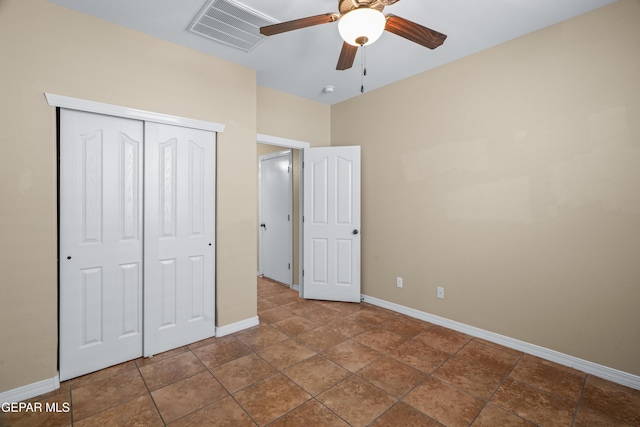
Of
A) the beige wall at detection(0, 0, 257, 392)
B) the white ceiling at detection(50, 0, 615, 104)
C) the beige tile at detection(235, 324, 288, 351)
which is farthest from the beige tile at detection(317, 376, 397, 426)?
the white ceiling at detection(50, 0, 615, 104)

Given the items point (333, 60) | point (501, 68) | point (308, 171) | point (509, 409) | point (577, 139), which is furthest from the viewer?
point (308, 171)

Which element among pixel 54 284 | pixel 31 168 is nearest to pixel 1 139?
pixel 31 168

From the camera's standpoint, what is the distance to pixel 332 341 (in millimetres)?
2885

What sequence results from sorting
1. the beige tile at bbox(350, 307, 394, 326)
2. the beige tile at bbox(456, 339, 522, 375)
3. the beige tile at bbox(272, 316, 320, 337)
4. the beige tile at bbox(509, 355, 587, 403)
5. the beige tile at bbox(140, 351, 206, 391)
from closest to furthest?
the beige tile at bbox(509, 355, 587, 403)
the beige tile at bbox(140, 351, 206, 391)
the beige tile at bbox(456, 339, 522, 375)
the beige tile at bbox(272, 316, 320, 337)
the beige tile at bbox(350, 307, 394, 326)

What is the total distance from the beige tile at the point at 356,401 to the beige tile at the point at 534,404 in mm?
774

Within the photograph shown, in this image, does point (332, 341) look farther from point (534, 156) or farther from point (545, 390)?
point (534, 156)

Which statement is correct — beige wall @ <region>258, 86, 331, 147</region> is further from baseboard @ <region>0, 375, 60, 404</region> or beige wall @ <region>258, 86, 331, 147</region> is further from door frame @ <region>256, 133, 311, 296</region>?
baseboard @ <region>0, 375, 60, 404</region>

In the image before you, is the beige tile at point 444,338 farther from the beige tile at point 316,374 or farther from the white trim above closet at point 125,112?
the white trim above closet at point 125,112

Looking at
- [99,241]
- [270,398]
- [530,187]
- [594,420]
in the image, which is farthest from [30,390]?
[530,187]

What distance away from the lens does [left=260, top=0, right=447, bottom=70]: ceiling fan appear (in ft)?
5.29

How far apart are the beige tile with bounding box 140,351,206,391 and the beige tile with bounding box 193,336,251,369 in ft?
0.21

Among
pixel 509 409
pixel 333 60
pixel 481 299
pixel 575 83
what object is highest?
pixel 333 60

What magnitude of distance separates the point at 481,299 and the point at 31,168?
3.98m

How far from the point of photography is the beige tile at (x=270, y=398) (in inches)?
74.2
